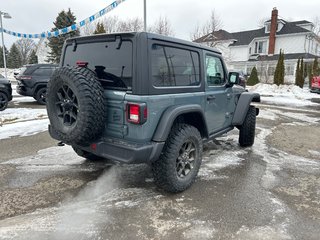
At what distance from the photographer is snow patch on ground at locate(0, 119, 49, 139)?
6380mm

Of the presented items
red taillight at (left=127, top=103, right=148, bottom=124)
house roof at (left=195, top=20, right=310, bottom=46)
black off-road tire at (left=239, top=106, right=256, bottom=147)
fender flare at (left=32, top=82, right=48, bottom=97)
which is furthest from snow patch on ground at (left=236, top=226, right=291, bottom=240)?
house roof at (left=195, top=20, right=310, bottom=46)

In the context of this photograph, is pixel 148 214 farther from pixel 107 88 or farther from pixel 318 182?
pixel 318 182

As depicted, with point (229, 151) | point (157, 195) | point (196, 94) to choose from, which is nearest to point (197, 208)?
point (157, 195)

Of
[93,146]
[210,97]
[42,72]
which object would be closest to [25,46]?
[42,72]

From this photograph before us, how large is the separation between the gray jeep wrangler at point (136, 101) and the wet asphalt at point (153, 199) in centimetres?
45

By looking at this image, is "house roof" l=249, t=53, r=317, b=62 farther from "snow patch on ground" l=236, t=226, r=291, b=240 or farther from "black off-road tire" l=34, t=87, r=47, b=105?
"snow patch on ground" l=236, t=226, r=291, b=240

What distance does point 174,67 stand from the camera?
3.39 m

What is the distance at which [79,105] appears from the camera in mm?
2918

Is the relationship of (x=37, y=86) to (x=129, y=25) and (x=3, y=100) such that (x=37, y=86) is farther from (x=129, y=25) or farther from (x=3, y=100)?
(x=129, y=25)

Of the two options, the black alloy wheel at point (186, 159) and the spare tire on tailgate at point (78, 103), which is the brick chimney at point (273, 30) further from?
the spare tire on tailgate at point (78, 103)

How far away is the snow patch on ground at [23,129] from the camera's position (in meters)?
6.38

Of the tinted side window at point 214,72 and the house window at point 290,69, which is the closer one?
the tinted side window at point 214,72

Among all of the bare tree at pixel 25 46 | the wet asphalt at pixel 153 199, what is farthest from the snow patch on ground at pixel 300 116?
the bare tree at pixel 25 46

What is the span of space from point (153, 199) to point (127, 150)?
2.73ft
